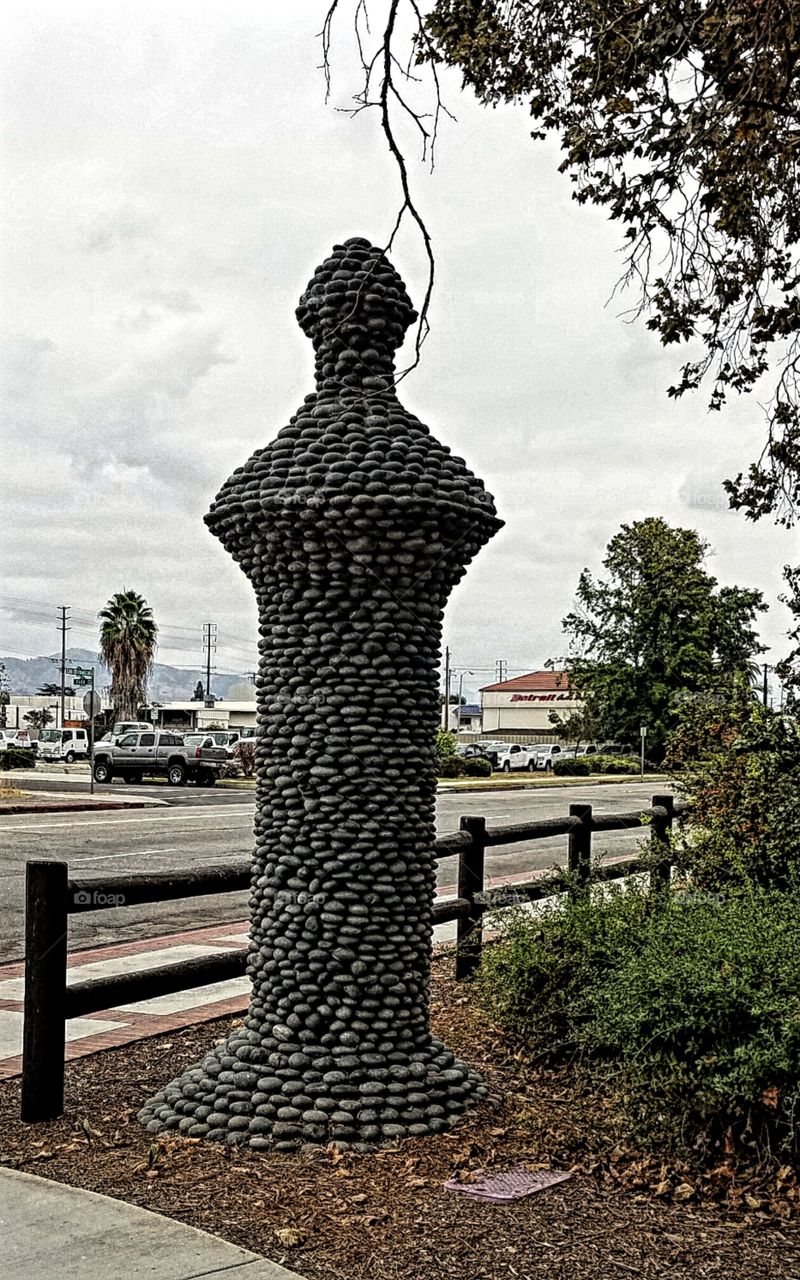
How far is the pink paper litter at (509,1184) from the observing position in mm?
4285

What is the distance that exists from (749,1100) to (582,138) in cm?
572

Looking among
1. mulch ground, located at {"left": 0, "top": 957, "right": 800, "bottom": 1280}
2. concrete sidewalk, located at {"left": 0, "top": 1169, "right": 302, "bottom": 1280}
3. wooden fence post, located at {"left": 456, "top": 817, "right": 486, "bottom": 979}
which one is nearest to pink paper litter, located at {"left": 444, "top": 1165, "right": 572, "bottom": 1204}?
mulch ground, located at {"left": 0, "top": 957, "right": 800, "bottom": 1280}

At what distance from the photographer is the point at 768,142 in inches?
323

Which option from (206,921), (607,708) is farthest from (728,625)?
(206,921)

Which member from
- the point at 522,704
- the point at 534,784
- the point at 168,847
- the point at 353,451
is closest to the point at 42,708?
the point at 522,704

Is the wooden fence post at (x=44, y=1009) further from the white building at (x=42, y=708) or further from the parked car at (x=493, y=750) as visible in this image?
the white building at (x=42, y=708)

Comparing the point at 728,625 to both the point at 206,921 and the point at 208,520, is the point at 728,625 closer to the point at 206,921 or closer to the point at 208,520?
the point at 206,921

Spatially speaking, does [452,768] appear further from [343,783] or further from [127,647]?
[343,783]

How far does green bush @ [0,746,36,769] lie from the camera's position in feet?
163

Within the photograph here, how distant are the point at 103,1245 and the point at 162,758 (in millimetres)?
36553

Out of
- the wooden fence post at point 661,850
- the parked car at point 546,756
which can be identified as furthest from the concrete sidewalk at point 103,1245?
the parked car at point 546,756

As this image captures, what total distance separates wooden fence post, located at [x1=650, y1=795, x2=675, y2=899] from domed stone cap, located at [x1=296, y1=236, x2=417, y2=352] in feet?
10.9

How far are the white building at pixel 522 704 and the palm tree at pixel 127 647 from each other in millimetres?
39420

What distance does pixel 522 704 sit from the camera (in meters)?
110
